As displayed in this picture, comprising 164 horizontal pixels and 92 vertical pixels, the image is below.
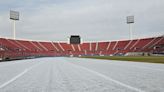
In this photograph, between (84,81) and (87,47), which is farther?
(87,47)

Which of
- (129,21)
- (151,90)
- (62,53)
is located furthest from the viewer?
(62,53)

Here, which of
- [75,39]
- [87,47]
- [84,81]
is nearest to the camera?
[84,81]

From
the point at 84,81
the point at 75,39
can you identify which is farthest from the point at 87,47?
the point at 84,81

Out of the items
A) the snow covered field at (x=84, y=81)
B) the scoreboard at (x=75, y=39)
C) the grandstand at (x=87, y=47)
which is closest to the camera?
the snow covered field at (x=84, y=81)

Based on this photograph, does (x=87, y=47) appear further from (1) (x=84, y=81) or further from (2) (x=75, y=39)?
(1) (x=84, y=81)

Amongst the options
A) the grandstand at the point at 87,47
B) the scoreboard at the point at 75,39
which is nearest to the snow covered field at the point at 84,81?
the grandstand at the point at 87,47

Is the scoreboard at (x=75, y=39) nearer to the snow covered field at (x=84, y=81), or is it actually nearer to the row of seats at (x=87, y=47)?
the row of seats at (x=87, y=47)

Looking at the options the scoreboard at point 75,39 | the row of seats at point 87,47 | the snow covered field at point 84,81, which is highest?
the scoreboard at point 75,39

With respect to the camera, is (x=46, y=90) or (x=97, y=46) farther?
(x=97, y=46)

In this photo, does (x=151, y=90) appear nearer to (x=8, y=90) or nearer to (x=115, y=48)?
(x=8, y=90)

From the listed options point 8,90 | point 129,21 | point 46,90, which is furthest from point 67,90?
point 129,21

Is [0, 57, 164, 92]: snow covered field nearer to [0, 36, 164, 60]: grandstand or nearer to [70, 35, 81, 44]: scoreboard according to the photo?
[0, 36, 164, 60]: grandstand

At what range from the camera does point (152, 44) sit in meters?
93.8

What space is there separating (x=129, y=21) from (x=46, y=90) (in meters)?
99.4
